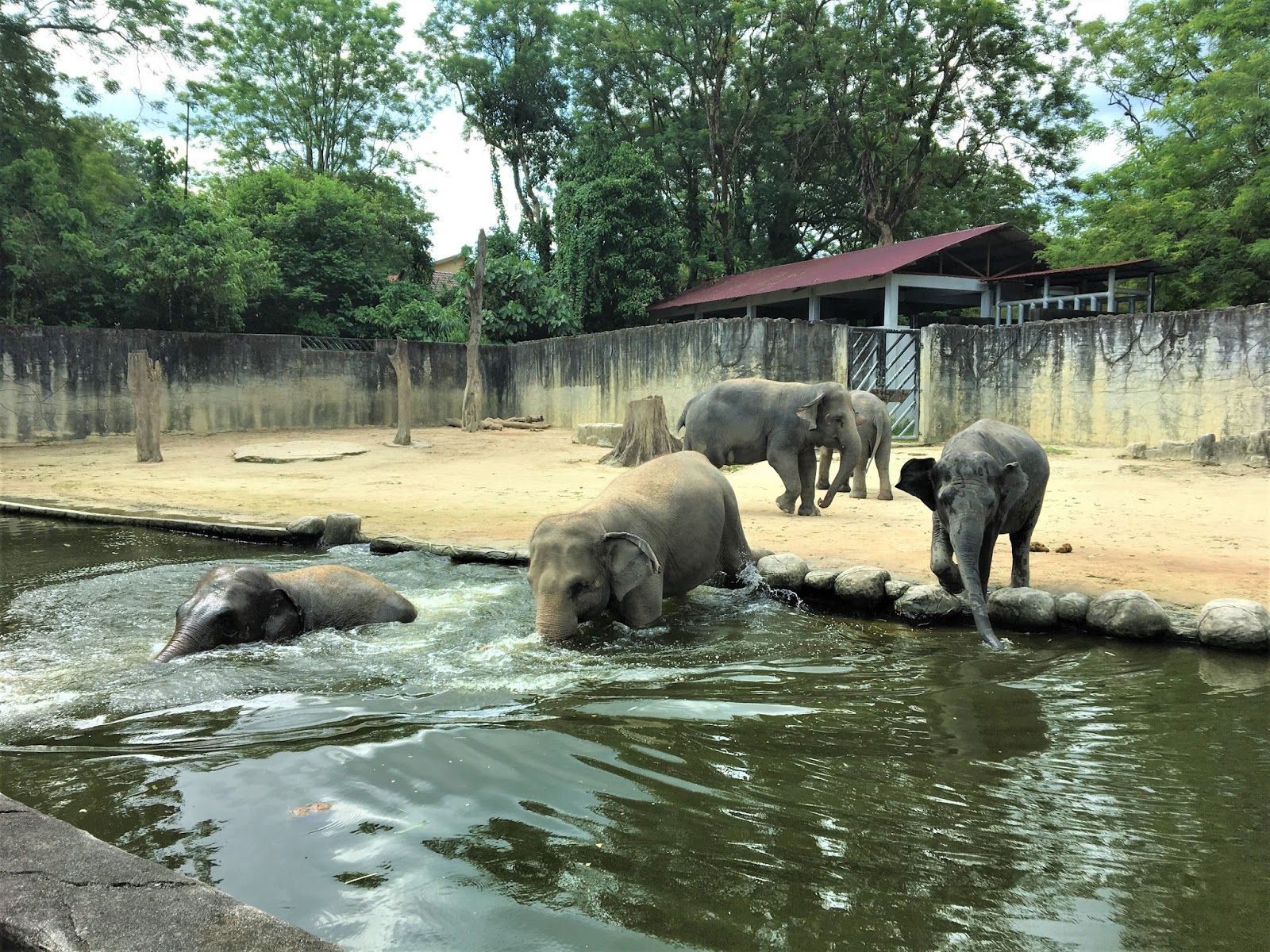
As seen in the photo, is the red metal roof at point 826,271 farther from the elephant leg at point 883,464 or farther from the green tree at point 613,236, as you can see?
the elephant leg at point 883,464

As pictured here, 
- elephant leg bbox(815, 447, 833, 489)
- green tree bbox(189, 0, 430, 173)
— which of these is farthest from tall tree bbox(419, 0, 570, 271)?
elephant leg bbox(815, 447, 833, 489)

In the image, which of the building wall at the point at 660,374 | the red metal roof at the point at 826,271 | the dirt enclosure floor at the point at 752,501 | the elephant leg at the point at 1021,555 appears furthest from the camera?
the red metal roof at the point at 826,271

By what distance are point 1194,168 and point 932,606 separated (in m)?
21.3

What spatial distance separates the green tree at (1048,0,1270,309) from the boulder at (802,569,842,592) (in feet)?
60.9

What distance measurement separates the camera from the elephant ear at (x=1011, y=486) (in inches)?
242

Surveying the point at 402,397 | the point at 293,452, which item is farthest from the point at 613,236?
the point at 293,452

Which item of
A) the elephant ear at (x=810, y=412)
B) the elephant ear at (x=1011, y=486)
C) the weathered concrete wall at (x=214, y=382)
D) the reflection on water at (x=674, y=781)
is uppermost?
the weathered concrete wall at (x=214, y=382)

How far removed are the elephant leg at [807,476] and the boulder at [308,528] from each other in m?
5.23

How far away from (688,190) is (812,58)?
6.06 meters

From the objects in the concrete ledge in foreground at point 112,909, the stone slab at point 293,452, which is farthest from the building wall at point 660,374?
the concrete ledge in foreground at point 112,909

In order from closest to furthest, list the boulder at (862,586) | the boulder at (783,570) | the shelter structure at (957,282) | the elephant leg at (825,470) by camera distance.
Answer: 1. the boulder at (862,586)
2. the boulder at (783,570)
3. the elephant leg at (825,470)
4. the shelter structure at (957,282)

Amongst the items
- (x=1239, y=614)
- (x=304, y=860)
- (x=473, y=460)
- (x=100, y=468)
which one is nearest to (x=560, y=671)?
(x=304, y=860)

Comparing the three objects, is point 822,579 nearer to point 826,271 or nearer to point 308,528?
point 308,528

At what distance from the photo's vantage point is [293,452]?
18.8 m
